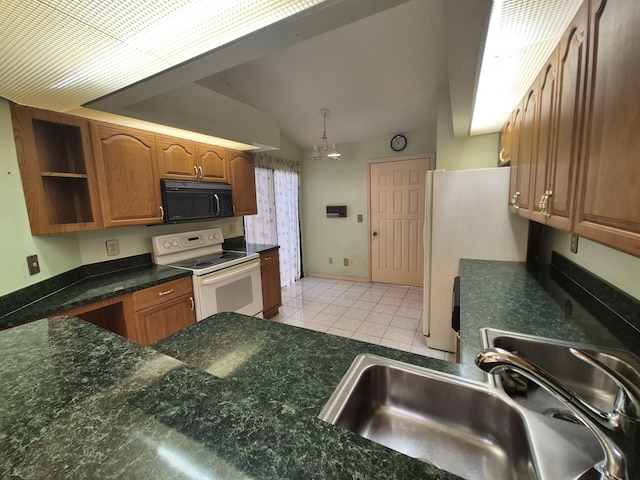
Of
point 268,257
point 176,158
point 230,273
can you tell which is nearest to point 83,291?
point 230,273

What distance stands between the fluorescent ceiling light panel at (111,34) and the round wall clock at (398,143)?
3458 mm

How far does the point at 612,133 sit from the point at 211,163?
283cm

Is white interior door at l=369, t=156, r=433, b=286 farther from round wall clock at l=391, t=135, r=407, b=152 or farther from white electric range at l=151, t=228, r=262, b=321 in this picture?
white electric range at l=151, t=228, r=262, b=321

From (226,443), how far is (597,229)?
1.06m

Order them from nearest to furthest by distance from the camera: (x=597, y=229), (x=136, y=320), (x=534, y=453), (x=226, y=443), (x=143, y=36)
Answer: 1. (x=226, y=443)
2. (x=534, y=453)
3. (x=597, y=229)
4. (x=143, y=36)
5. (x=136, y=320)

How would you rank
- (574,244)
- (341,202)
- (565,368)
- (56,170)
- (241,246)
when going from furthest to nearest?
1. (341,202)
2. (241,246)
3. (56,170)
4. (574,244)
5. (565,368)

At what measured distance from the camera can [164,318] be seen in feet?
6.99

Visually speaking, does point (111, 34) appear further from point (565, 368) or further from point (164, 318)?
point (565, 368)

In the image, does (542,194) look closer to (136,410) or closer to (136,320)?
(136,410)

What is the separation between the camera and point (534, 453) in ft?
2.08

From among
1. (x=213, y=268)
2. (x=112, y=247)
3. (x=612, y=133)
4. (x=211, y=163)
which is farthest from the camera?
(x=211, y=163)

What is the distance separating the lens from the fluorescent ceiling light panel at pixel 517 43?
922mm

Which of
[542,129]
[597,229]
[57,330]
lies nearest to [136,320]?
[57,330]

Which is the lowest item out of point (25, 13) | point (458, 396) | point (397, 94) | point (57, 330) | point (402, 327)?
point (402, 327)
